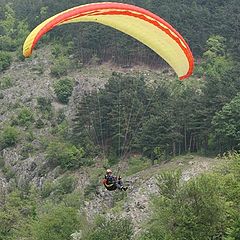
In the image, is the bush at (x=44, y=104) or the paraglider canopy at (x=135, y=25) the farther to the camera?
the bush at (x=44, y=104)

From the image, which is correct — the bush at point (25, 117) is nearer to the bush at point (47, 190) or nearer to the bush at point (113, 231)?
the bush at point (47, 190)

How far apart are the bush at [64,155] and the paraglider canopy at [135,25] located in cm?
2790

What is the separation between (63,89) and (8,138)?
451 inches

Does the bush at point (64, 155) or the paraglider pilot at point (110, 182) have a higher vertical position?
the paraglider pilot at point (110, 182)

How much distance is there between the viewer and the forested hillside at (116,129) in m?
28.1

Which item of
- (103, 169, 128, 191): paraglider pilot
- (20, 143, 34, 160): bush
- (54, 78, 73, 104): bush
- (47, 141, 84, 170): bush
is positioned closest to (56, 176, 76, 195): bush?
(47, 141, 84, 170): bush

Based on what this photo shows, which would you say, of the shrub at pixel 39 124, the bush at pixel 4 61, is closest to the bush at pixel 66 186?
the shrub at pixel 39 124

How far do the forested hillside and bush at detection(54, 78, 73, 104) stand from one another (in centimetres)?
14

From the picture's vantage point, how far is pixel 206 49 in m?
67.1

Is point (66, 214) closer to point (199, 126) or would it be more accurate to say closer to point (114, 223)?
point (114, 223)

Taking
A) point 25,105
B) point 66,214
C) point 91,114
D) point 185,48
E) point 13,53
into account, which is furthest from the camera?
point 13,53

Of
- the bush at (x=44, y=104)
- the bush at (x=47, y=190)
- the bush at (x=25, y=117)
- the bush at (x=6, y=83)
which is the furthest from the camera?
the bush at (x=6, y=83)

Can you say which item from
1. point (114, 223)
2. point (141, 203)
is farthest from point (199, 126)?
point (114, 223)

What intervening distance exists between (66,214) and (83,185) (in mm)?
→ 10737
